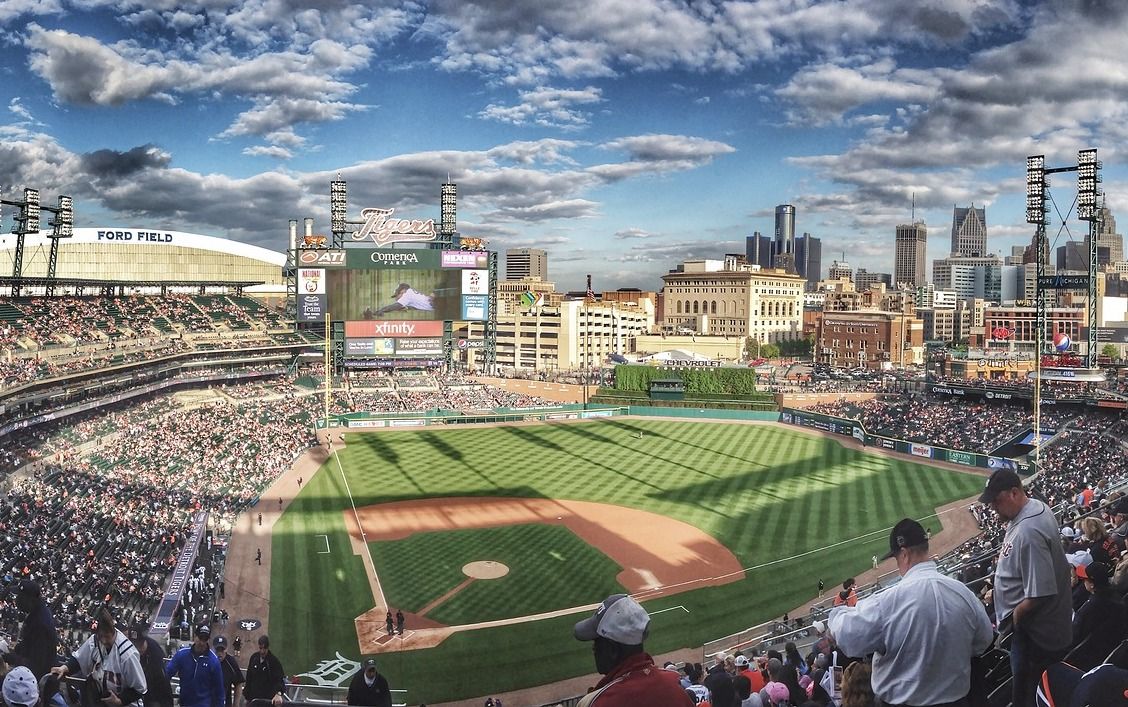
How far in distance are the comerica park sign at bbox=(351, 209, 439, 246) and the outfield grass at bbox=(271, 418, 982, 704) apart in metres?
17.7

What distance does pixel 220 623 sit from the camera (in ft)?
72.7

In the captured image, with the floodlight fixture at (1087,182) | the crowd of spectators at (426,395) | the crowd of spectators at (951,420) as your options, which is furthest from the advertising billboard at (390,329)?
the floodlight fixture at (1087,182)

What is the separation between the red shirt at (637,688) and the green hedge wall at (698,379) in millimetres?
66569

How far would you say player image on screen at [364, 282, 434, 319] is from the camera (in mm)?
64463

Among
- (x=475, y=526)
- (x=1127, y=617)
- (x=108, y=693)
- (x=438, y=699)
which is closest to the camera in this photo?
(x=1127, y=617)

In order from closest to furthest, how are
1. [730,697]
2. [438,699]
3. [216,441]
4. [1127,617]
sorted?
[1127,617] < [730,697] < [438,699] < [216,441]

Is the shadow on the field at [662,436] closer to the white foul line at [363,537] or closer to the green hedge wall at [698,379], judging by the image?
the green hedge wall at [698,379]

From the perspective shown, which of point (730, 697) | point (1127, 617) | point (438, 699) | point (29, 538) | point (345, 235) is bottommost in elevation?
point (438, 699)

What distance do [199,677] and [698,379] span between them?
64520 millimetres

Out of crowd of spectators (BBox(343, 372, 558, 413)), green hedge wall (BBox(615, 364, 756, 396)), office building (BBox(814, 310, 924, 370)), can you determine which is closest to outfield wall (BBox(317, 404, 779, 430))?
crowd of spectators (BBox(343, 372, 558, 413))

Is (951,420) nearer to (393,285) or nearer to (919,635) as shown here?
(393,285)

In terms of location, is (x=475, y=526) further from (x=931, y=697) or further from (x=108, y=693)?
(x=931, y=697)

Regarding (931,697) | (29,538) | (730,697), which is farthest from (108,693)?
(29,538)

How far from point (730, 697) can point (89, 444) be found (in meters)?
38.8
